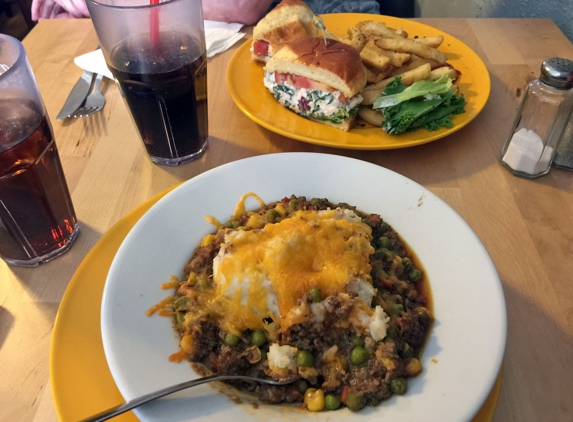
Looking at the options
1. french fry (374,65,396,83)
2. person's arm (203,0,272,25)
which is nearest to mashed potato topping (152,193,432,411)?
french fry (374,65,396,83)

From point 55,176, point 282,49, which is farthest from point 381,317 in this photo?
point 282,49

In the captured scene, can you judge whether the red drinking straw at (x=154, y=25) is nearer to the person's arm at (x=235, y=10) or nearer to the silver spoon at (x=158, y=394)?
the silver spoon at (x=158, y=394)

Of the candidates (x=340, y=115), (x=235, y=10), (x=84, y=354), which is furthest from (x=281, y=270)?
(x=235, y=10)

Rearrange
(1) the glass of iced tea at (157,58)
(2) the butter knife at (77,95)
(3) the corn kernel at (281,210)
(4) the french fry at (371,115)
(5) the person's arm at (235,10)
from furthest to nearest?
(5) the person's arm at (235,10) < (2) the butter knife at (77,95) < (4) the french fry at (371,115) < (1) the glass of iced tea at (157,58) < (3) the corn kernel at (281,210)

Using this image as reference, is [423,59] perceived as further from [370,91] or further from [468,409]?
[468,409]

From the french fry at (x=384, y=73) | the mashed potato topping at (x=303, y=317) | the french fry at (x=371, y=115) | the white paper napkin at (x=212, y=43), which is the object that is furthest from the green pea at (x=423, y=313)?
the white paper napkin at (x=212, y=43)

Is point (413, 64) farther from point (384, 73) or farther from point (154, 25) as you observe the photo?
point (154, 25)
